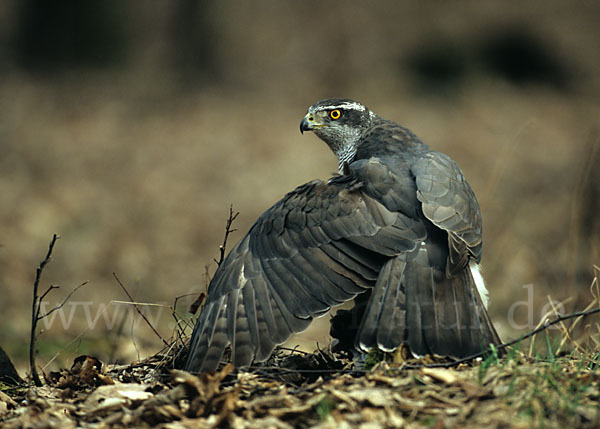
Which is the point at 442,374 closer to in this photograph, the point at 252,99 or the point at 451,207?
the point at 451,207

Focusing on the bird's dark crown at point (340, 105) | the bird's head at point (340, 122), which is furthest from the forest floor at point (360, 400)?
the bird's dark crown at point (340, 105)

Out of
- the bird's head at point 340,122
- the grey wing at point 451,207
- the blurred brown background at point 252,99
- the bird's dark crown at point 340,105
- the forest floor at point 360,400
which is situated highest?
the blurred brown background at point 252,99

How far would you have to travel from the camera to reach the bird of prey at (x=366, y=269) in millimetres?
3230

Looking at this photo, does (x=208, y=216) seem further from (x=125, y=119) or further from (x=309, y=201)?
(x=309, y=201)

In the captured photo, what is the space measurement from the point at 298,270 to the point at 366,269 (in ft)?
1.22

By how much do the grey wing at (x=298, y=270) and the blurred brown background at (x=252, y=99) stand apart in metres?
5.84

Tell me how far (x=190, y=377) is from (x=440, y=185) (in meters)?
1.71

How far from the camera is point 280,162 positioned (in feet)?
35.0

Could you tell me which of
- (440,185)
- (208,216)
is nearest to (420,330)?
(440,185)

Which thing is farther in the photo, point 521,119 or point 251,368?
point 521,119

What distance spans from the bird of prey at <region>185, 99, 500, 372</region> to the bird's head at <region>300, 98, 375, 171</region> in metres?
1.04

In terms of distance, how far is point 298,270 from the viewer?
3.53 metres

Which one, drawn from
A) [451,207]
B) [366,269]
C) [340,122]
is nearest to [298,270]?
[366,269]

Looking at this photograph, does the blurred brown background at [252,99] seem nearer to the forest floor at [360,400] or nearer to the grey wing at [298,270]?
the grey wing at [298,270]
